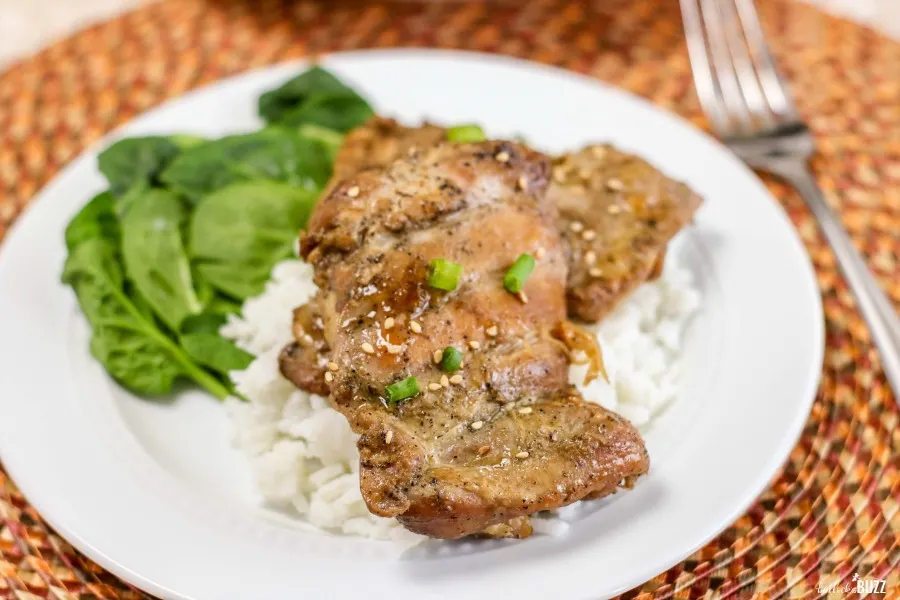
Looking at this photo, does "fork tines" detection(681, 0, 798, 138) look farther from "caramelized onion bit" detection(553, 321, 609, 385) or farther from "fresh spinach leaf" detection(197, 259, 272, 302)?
"fresh spinach leaf" detection(197, 259, 272, 302)

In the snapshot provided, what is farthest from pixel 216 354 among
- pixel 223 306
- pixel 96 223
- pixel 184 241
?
pixel 96 223

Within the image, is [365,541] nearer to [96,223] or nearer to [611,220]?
[611,220]

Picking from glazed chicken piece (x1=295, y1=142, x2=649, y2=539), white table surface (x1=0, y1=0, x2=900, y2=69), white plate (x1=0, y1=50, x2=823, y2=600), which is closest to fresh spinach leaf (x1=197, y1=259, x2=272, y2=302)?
white plate (x1=0, y1=50, x2=823, y2=600)

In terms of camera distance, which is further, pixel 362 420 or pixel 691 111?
pixel 691 111

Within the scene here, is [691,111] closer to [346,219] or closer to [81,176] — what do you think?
[346,219]

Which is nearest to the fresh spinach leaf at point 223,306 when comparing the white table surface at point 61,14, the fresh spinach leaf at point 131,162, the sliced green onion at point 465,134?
the fresh spinach leaf at point 131,162

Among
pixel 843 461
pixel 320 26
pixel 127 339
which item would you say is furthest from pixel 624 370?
pixel 320 26
